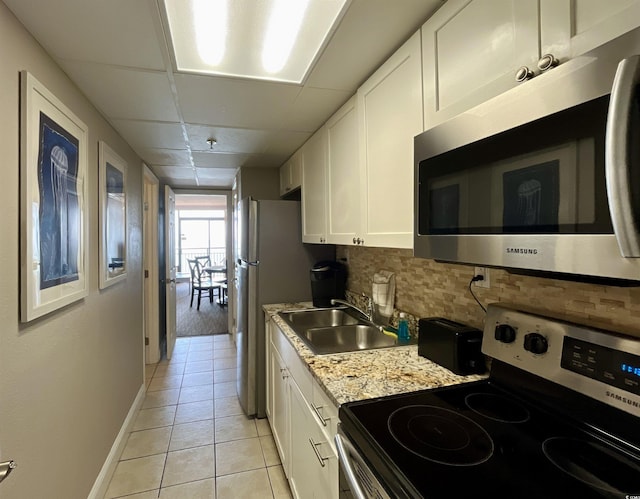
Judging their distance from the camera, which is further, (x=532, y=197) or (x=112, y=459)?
(x=112, y=459)

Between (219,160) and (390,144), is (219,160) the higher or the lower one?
the higher one

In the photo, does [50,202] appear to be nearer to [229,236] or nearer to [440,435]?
[440,435]

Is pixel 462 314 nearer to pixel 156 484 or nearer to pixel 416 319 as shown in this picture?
pixel 416 319

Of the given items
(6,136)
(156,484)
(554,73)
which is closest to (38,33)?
(6,136)

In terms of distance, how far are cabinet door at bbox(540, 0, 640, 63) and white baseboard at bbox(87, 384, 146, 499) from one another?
8.38 feet

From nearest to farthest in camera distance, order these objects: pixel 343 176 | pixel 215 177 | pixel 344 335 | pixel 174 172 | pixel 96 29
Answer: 1. pixel 96 29
2. pixel 343 176
3. pixel 344 335
4. pixel 174 172
5. pixel 215 177

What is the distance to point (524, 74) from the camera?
78 centimetres

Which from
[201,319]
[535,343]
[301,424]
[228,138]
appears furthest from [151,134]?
[201,319]

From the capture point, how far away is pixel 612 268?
1.89 ft

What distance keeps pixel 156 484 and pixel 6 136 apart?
6.33 ft

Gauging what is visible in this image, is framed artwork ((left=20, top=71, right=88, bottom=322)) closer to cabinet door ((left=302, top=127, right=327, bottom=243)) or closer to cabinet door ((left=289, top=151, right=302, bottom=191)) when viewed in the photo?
cabinet door ((left=302, top=127, right=327, bottom=243))

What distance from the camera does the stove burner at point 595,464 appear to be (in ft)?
2.27

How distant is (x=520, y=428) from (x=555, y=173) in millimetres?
672

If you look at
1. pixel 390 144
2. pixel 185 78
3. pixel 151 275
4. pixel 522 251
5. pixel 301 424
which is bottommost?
pixel 301 424
